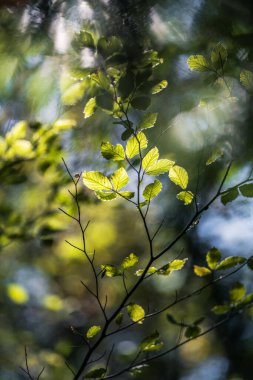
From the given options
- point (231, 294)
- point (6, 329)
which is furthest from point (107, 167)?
point (6, 329)

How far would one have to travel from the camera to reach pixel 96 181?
0.66 metres

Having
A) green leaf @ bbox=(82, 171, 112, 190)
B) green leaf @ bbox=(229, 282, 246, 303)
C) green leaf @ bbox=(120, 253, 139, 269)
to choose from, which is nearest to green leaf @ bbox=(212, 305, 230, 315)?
green leaf @ bbox=(229, 282, 246, 303)

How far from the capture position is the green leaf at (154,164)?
0.67m

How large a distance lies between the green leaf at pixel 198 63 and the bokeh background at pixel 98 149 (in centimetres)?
5

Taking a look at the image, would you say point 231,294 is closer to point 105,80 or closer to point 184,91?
point 105,80

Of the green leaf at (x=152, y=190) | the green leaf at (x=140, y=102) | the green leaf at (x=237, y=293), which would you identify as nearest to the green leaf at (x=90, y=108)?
the green leaf at (x=140, y=102)

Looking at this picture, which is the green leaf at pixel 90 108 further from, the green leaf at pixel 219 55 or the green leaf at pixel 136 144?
the green leaf at pixel 219 55

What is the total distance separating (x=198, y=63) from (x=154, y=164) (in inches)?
8.4

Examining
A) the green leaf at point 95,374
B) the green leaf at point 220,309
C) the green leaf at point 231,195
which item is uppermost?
Result: the green leaf at point 231,195

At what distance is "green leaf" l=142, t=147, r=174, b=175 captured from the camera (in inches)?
26.3

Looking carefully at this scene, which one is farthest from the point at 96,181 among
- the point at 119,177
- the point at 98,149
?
the point at 98,149

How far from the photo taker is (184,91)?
1186mm

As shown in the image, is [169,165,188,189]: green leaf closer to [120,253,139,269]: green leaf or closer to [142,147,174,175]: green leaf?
[142,147,174,175]: green leaf

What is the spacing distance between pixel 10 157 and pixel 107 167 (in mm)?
334
